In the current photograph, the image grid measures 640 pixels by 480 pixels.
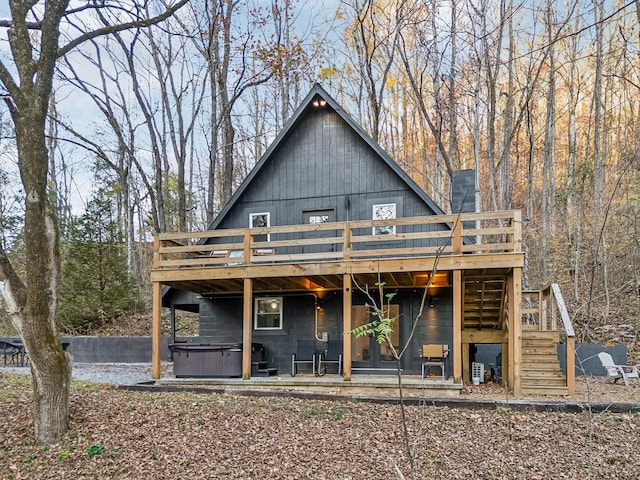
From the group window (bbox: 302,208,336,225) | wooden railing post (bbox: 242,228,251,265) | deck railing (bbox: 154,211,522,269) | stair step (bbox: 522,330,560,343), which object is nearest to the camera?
deck railing (bbox: 154,211,522,269)

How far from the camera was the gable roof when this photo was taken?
13164 mm

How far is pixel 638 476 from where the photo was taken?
6434 mm

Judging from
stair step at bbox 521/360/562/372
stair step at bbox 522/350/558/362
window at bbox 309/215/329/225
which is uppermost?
window at bbox 309/215/329/225

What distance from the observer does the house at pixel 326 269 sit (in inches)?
452

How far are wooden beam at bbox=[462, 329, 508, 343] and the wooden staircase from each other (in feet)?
2.52

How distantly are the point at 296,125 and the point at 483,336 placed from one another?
7.50 metres

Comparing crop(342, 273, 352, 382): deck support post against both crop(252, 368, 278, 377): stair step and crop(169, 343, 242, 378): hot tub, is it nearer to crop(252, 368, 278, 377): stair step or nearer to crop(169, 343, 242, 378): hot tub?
crop(252, 368, 278, 377): stair step

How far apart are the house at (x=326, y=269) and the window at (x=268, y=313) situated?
0.03 m

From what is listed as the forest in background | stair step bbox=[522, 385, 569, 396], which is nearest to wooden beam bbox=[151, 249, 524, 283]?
stair step bbox=[522, 385, 569, 396]

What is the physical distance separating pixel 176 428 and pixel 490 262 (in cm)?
660

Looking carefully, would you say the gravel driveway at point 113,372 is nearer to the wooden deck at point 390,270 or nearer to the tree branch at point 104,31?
the wooden deck at point 390,270

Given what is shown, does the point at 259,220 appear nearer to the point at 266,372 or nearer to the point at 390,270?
the point at 266,372

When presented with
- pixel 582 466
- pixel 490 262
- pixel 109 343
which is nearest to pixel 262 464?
pixel 582 466

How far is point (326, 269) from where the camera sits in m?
11.2
